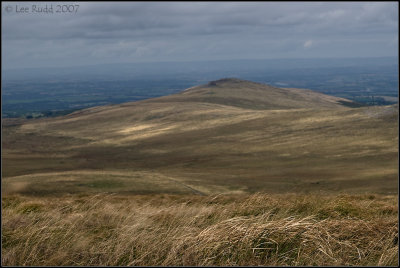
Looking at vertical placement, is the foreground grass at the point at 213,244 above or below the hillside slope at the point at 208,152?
above

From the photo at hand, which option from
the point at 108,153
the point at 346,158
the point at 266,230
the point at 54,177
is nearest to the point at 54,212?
the point at 266,230

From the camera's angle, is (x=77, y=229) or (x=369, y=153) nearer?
(x=77, y=229)

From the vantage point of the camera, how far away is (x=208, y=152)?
112m

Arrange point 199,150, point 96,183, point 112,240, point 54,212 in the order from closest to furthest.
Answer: point 112,240 < point 54,212 < point 96,183 < point 199,150

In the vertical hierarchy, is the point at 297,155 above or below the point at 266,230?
below

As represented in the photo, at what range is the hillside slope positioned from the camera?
59344 millimetres

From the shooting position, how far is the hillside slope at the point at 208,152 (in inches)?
2336

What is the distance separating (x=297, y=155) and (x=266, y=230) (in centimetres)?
9500

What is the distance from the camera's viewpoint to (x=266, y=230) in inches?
307

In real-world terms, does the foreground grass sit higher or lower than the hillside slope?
higher

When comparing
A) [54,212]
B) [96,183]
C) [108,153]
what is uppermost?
[54,212]

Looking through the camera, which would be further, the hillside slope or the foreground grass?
the hillside slope

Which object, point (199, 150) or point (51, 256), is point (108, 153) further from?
point (51, 256)

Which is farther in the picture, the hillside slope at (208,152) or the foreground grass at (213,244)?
the hillside slope at (208,152)
